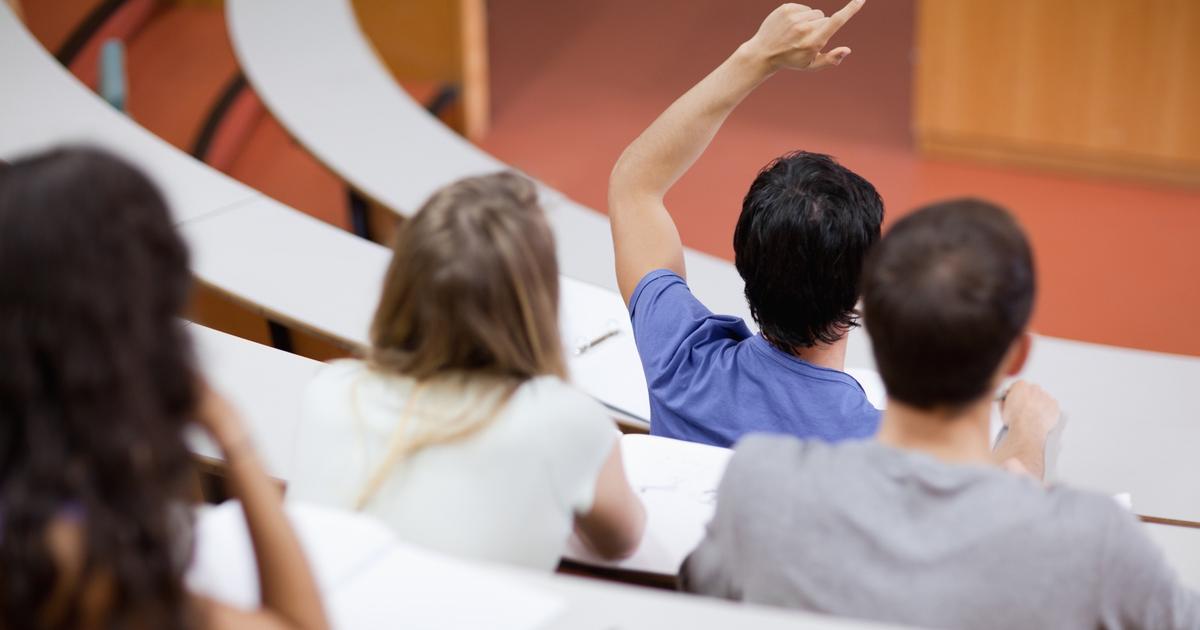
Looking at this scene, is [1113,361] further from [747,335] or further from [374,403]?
[374,403]

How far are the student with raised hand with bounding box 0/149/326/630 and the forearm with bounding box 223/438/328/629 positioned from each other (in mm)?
104

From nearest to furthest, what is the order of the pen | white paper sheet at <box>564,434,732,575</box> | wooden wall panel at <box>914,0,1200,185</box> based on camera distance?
white paper sheet at <box>564,434,732,575</box>, the pen, wooden wall panel at <box>914,0,1200,185</box>

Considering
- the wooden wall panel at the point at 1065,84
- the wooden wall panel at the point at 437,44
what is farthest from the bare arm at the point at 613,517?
the wooden wall panel at the point at 437,44

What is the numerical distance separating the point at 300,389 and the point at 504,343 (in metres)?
0.73

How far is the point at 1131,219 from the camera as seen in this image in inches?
166

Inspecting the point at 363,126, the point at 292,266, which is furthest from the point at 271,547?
the point at 363,126

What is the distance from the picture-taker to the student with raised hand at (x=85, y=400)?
0.77 meters

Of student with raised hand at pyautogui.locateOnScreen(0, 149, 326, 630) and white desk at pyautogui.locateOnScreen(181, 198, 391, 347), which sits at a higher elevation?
student with raised hand at pyautogui.locateOnScreen(0, 149, 326, 630)

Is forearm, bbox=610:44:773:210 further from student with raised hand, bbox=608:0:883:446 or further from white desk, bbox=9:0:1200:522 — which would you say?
white desk, bbox=9:0:1200:522

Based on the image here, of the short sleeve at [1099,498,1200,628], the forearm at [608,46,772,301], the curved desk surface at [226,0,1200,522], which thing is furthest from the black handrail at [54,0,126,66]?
the short sleeve at [1099,498,1200,628]


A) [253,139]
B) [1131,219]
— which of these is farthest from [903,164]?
[253,139]

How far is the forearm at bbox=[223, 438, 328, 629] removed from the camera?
3.03ft

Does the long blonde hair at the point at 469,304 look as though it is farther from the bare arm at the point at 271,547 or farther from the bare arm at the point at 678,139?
the bare arm at the point at 678,139

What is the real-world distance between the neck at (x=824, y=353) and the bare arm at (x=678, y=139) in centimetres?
26
